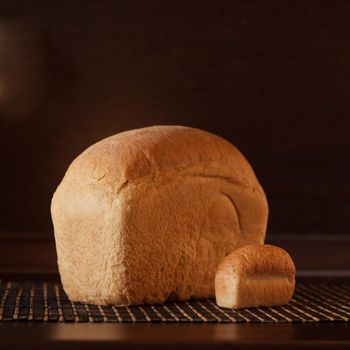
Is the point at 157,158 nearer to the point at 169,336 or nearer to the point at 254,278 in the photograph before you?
the point at 254,278

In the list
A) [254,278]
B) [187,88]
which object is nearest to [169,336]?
[254,278]

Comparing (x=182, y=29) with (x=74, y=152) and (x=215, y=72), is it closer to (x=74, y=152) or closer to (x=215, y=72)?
(x=215, y=72)

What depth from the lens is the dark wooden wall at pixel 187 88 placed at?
1.99m

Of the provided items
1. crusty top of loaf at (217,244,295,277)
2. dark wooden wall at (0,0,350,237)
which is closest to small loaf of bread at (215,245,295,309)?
crusty top of loaf at (217,244,295,277)

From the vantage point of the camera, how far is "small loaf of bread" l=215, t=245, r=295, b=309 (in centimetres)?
146

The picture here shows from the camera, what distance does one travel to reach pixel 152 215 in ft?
4.96

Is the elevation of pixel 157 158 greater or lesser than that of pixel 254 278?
greater

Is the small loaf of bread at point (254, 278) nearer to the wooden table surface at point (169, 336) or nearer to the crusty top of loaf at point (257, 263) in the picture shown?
the crusty top of loaf at point (257, 263)

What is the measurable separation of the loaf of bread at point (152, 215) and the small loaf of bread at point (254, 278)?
4.0 inches

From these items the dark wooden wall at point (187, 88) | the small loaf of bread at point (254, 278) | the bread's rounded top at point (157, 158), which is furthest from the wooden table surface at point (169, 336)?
the dark wooden wall at point (187, 88)

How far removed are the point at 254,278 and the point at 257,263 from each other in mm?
26

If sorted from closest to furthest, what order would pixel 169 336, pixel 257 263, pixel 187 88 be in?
1. pixel 169 336
2. pixel 257 263
3. pixel 187 88

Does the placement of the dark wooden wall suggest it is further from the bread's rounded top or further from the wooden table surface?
the wooden table surface

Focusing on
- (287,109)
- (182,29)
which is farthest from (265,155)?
(182,29)
